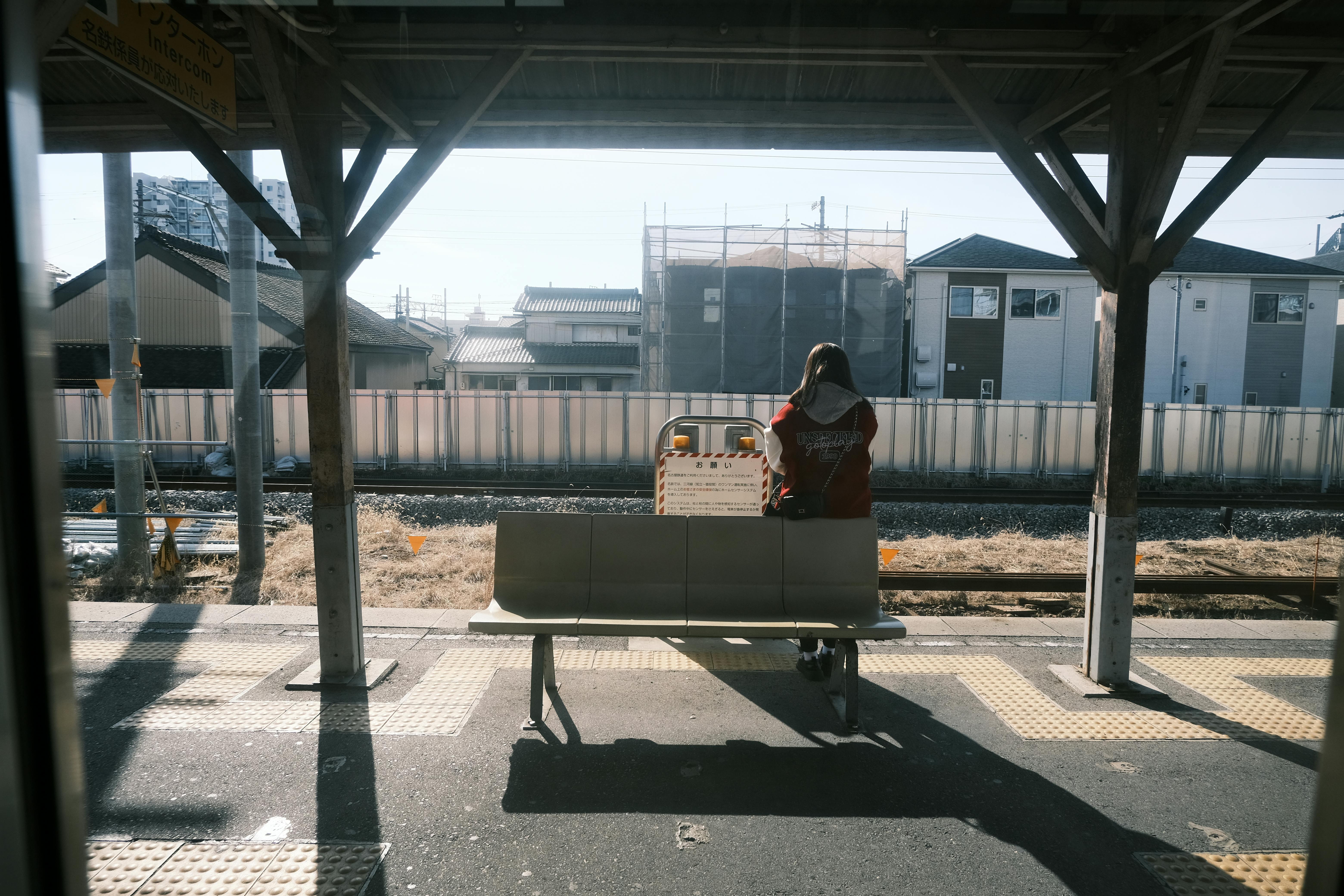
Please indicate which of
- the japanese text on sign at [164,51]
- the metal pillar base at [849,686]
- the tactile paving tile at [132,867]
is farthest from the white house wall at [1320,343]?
the tactile paving tile at [132,867]

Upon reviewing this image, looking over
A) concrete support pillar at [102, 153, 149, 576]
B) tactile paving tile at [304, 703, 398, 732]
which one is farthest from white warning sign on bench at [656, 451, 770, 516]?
concrete support pillar at [102, 153, 149, 576]

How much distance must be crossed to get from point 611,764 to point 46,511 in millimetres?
3024

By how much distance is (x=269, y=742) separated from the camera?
3945mm

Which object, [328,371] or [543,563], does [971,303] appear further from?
[328,371]

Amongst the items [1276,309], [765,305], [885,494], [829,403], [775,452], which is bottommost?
[885,494]

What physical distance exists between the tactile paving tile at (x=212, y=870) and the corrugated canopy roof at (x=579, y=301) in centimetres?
4129

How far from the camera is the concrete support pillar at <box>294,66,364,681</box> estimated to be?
4598 millimetres

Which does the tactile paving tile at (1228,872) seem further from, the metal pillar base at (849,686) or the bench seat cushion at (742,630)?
the bench seat cushion at (742,630)

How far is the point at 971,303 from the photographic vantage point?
27.7m

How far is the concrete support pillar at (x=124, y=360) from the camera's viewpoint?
7.79 meters

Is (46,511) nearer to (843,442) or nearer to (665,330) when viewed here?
(843,442)

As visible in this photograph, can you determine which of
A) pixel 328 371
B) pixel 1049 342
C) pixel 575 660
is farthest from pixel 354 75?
pixel 1049 342

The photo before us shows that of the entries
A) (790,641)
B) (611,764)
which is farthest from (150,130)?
(790,641)

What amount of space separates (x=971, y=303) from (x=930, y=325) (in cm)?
168
